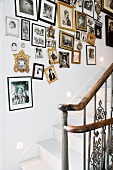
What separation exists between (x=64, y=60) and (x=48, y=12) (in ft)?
2.90

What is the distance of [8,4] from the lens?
245 cm

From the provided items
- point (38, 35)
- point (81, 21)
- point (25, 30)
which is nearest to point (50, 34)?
point (38, 35)

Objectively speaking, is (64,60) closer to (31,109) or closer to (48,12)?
(48,12)

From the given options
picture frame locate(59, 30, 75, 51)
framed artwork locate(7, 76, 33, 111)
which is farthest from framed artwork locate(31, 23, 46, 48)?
framed artwork locate(7, 76, 33, 111)

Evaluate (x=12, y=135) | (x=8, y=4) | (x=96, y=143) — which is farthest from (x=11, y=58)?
(x=96, y=143)

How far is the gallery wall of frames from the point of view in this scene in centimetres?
254

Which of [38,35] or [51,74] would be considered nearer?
[38,35]

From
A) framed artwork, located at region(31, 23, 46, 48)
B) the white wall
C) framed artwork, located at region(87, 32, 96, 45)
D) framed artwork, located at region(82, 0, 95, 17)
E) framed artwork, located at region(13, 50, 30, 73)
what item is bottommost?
the white wall

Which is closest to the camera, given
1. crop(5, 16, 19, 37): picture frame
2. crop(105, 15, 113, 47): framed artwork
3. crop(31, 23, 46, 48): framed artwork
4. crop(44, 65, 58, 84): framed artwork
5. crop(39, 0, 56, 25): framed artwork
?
crop(5, 16, 19, 37): picture frame

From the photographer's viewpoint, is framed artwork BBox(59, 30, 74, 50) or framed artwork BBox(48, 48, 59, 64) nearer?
framed artwork BBox(48, 48, 59, 64)

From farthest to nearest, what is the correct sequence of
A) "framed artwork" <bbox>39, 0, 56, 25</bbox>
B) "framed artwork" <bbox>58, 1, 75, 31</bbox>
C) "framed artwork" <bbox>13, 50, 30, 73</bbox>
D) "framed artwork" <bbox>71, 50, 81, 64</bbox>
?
"framed artwork" <bbox>71, 50, 81, 64</bbox>, "framed artwork" <bbox>58, 1, 75, 31</bbox>, "framed artwork" <bbox>39, 0, 56, 25</bbox>, "framed artwork" <bbox>13, 50, 30, 73</bbox>

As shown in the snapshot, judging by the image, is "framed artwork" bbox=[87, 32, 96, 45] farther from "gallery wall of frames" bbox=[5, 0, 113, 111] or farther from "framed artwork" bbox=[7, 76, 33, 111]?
"framed artwork" bbox=[7, 76, 33, 111]

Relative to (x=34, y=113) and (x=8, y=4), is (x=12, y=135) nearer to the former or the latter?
(x=34, y=113)

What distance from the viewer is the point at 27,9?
2.62 m
